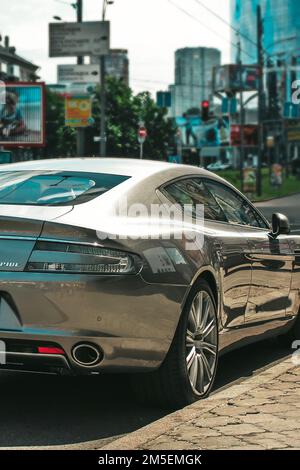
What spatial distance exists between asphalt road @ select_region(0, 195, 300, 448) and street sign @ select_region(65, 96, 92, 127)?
43173mm

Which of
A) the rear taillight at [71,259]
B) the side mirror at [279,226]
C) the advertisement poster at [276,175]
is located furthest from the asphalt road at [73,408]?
the advertisement poster at [276,175]

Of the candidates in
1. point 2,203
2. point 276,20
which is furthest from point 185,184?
point 276,20

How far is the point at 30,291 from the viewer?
5.11 m

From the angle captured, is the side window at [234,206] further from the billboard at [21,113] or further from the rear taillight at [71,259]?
the billboard at [21,113]

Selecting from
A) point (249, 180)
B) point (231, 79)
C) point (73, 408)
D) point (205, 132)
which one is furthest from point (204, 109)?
point (205, 132)

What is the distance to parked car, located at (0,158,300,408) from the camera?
5.14 metres

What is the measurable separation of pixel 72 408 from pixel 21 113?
2107 inches

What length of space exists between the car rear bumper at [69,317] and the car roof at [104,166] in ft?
3.49

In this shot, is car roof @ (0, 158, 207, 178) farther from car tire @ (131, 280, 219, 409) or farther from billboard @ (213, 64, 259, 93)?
billboard @ (213, 64, 259, 93)

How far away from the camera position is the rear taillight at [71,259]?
5.14 m

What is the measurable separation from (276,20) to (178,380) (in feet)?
561

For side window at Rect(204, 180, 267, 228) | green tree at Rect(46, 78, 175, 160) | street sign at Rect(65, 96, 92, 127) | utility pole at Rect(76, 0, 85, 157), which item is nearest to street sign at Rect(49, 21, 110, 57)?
utility pole at Rect(76, 0, 85, 157)
